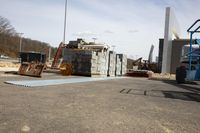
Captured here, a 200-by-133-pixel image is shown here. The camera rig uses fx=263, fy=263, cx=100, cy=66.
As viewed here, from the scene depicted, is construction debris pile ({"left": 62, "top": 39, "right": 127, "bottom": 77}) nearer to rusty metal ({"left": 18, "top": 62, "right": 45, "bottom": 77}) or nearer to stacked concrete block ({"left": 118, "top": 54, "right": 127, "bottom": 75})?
stacked concrete block ({"left": 118, "top": 54, "right": 127, "bottom": 75})

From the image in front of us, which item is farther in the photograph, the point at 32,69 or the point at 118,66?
the point at 118,66

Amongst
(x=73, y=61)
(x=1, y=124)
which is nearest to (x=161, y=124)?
(x=1, y=124)

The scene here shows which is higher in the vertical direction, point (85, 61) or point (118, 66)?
point (85, 61)

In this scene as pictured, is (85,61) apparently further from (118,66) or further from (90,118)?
(90,118)

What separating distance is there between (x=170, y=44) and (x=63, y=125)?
42988 mm

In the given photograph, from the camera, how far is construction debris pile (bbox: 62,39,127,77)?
23.1m

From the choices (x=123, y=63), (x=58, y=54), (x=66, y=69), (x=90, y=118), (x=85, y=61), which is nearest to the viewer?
(x=90, y=118)

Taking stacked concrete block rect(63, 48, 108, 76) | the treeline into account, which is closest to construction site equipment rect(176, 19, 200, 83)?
stacked concrete block rect(63, 48, 108, 76)

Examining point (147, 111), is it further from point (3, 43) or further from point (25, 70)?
point (3, 43)

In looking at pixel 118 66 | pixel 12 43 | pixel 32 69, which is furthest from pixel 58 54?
pixel 12 43

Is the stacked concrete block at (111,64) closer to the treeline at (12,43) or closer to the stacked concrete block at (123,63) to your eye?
the stacked concrete block at (123,63)

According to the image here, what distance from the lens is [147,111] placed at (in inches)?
276

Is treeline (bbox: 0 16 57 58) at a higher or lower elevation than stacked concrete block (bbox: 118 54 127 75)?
higher

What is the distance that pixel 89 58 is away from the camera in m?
23.0
